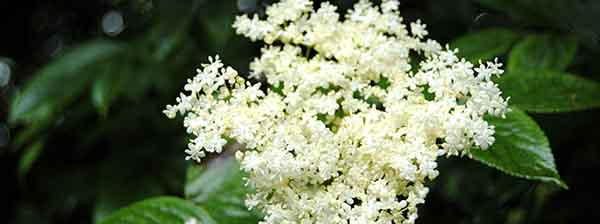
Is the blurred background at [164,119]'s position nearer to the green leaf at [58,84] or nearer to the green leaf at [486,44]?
the green leaf at [58,84]

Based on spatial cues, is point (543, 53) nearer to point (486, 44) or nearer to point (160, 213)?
point (486, 44)

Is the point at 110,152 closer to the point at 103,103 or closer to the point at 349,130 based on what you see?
the point at 103,103

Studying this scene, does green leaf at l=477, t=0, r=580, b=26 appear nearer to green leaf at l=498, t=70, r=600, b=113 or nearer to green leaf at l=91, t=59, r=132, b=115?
green leaf at l=498, t=70, r=600, b=113

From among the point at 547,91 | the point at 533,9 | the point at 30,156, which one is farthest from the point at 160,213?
the point at 30,156

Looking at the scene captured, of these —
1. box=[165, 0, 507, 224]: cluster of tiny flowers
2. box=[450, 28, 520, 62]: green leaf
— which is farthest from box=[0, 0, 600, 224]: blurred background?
box=[165, 0, 507, 224]: cluster of tiny flowers

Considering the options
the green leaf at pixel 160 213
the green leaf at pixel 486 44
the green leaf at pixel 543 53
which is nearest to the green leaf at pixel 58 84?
the green leaf at pixel 160 213
